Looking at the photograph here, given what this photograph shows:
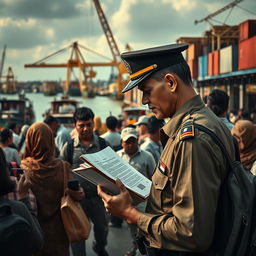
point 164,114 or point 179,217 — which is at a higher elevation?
point 164,114

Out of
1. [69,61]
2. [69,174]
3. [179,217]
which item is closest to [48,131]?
[69,174]

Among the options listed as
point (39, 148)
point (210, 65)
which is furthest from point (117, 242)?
point (210, 65)

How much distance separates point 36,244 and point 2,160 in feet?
1.69

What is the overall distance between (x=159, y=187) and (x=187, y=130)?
289mm

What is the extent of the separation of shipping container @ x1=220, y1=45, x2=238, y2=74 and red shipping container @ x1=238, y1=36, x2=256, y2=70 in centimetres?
240

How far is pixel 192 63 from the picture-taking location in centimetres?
4203

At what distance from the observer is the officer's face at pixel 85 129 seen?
5.04 meters

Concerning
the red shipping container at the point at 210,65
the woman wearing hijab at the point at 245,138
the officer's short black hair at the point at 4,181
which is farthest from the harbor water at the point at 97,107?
the officer's short black hair at the point at 4,181

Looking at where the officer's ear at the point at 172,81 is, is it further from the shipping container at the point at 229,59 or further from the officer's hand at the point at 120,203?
the shipping container at the point at 229,59

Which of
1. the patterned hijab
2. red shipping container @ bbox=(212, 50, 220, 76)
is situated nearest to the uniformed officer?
the patterned hijab

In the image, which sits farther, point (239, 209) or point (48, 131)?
point (48, 131)

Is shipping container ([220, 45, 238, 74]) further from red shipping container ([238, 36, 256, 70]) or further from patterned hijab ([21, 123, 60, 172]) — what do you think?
patterned hijab ([21, 123, 60, 172])

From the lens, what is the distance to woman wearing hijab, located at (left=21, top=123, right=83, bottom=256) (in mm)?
3934

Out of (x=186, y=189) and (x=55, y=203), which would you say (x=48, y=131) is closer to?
(x=55, y=203)
